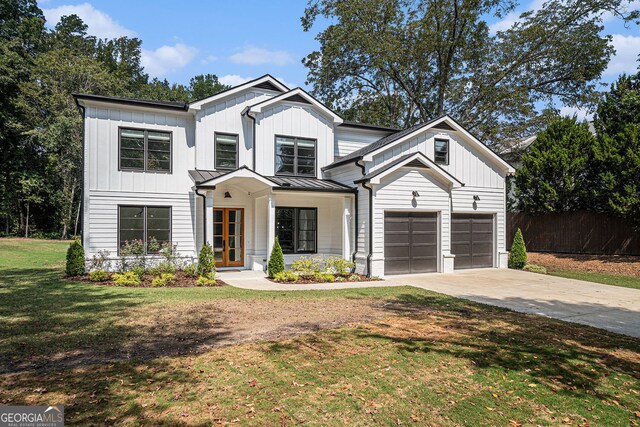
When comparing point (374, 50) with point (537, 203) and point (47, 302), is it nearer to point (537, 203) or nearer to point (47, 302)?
point (537, 203)

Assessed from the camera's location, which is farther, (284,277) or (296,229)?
(296,229)

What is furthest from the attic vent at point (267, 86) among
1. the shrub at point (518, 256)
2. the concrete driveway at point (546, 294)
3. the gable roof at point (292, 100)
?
the shrub at point (518, 256)

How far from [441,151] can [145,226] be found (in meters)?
11.9

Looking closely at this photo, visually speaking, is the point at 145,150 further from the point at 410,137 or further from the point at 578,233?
the point at 578,233

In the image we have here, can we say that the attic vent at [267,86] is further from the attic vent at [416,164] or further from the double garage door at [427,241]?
the double garage door at [427,241]

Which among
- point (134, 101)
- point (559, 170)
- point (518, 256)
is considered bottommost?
point (518, 256)

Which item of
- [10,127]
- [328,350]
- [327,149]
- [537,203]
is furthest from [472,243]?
[10,127]

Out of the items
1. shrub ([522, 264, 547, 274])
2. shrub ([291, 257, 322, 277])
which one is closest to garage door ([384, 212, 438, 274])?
shrub ([291, 257, 322, 277])

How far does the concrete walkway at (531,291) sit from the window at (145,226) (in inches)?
103

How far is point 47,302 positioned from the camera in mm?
8344

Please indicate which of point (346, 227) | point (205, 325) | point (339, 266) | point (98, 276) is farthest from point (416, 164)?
point (98, 276)

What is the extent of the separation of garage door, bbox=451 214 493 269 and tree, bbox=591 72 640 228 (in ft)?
17.9

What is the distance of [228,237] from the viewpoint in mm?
15148

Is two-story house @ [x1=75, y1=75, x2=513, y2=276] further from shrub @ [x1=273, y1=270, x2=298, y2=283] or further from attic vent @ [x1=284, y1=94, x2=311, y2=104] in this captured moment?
shrub @ [x1=273, y1=270, x2=298, y2=283]
